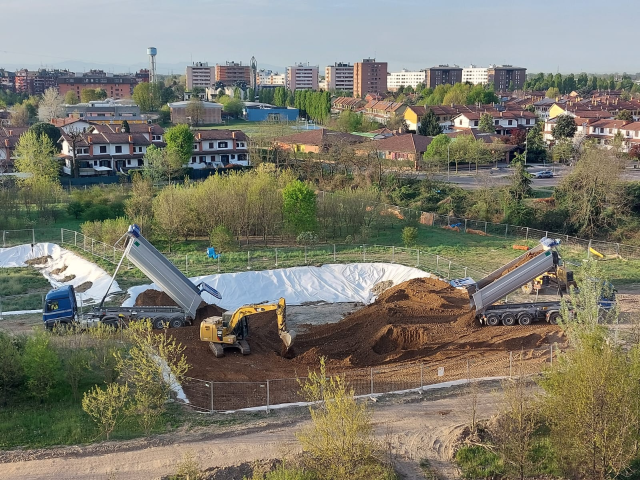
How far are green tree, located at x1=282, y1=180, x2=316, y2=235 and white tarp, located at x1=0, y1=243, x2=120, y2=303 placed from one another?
10730 mm

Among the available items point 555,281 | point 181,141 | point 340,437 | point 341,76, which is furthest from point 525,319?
point 341,76

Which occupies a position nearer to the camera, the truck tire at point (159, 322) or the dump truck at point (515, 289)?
the dump truck at point (515, 289)

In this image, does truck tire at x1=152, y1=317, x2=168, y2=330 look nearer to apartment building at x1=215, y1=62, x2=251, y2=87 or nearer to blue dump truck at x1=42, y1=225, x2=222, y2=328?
blue dump truck at x1=42, y1=225, x2=222, y2=328

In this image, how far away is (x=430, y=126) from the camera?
3265 inches

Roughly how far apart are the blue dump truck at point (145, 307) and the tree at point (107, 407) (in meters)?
6.14

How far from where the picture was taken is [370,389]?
18484 millimetres

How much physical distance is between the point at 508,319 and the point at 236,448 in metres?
12.4

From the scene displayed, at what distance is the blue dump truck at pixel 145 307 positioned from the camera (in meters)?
21.8

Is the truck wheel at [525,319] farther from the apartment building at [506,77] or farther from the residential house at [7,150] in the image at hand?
the apartment building at [506,77]

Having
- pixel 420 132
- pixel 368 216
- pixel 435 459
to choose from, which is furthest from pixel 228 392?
pixel 420 132

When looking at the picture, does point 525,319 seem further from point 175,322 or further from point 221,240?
point 221,240

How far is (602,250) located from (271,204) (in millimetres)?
18139

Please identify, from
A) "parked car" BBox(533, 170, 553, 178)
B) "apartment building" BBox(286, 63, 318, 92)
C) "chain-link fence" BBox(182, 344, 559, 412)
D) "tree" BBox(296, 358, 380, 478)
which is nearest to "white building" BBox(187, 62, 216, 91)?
"apartment building" BBox(286, 63, 318, 92)

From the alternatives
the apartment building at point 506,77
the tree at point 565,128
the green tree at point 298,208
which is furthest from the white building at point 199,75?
the green tree at point 298,208
